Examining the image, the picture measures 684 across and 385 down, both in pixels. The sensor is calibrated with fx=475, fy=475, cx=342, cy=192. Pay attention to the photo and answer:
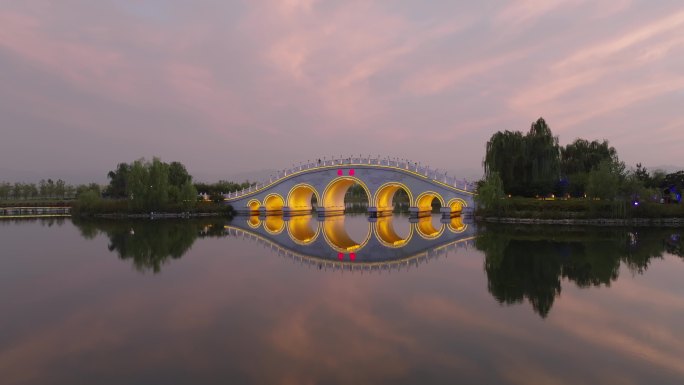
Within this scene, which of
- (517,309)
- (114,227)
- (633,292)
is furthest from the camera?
(114,227)

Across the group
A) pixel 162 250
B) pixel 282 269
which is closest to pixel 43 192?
pixel 162 250

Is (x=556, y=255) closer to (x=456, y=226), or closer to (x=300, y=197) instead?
(x=456, y=226)

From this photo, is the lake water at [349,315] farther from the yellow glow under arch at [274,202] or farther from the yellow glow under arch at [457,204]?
the yellow glow under arch at [274,202]

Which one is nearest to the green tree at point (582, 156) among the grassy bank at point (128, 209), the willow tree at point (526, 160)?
the willow tree at point (526, 160)

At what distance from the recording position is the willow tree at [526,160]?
24.7m

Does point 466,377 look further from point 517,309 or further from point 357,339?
point 517,309

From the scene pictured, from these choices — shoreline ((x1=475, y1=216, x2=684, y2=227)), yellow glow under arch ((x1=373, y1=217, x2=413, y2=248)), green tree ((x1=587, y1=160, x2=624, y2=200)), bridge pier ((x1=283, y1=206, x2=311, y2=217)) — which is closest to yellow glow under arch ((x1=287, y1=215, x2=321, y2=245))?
yellow glow under arch ((x1=373, y1=217, x2=413, y2=248))

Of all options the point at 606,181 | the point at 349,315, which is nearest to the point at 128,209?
the point at 349,315

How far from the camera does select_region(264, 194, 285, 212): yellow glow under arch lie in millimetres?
33125

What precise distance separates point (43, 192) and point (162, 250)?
6343 centimetres

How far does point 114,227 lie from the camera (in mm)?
24969

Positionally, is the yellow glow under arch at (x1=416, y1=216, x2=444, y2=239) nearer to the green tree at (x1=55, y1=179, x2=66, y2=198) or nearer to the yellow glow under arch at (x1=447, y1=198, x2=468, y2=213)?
the yellow glow under arch at (x1=447, y1=198, x2=468, y2=213)

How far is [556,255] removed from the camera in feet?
44.3

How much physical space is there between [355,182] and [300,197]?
4.75 metres
